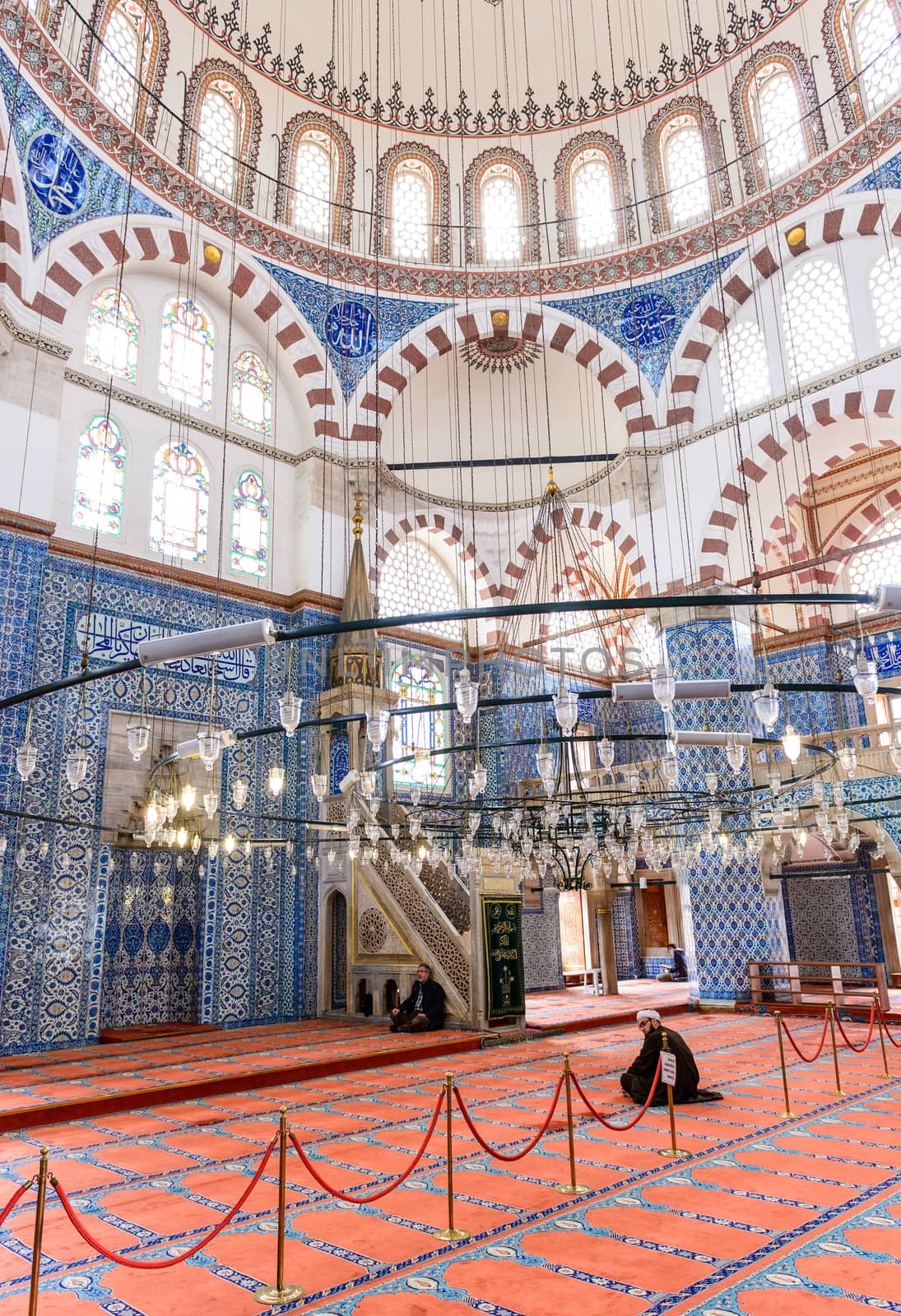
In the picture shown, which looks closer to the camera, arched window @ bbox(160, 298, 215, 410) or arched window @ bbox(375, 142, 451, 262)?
arched window @ bbox(160, 298, 215, 410)

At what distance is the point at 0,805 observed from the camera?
7285 millimetres

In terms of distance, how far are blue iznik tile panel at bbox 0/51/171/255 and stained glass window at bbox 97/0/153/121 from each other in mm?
670

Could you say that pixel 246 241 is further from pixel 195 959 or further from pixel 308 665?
pixel 195 959

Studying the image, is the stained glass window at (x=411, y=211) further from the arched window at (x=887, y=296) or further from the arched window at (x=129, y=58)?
the arched window at (x=887, y=296)

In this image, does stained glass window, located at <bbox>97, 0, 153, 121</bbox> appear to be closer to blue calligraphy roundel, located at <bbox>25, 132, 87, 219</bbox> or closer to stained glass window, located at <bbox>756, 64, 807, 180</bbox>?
blue calligraphy roundel, located at <bbox>25, 132, 87, 219</bbox>

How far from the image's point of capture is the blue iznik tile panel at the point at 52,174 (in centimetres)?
811

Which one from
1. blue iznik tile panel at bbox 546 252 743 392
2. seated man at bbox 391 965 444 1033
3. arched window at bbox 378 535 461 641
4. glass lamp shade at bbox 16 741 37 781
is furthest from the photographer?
arched window at bbox 378 535 461 641

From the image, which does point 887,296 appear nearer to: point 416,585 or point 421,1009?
point 416,585

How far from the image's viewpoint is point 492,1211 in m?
3.57

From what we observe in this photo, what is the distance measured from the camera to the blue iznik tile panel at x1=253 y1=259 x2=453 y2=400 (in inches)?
421

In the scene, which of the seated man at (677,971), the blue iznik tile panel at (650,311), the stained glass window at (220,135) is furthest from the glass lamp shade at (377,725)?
the seated man at (677,971)

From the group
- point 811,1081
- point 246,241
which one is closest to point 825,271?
point 246,241

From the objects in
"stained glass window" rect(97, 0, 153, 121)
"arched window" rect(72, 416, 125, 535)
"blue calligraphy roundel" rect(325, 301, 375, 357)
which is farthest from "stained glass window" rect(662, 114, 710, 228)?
"arched window" rect(72, 416, 125, 535)

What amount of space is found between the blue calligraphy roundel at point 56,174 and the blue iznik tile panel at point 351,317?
2.16 metres
